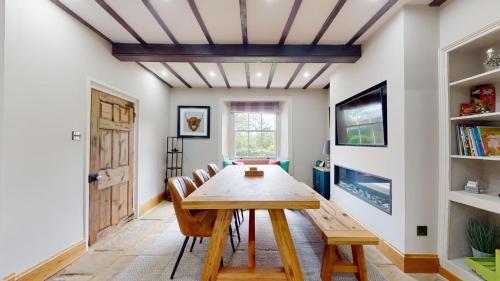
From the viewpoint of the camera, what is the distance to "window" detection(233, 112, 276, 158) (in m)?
6.18

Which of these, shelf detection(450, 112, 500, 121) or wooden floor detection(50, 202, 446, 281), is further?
wooden floor detection(50, 202, 446, 281)

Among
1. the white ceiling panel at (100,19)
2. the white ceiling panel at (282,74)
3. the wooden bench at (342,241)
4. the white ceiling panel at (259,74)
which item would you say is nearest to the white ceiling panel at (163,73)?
the white ceiling panel at (100,19)

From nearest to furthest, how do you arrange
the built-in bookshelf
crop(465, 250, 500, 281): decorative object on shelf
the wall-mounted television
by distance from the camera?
crop(465, 250, 500, 281): decorative object on shelf < the built-in bookshelf < the wall-mounted television

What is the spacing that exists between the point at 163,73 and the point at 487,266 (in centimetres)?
474

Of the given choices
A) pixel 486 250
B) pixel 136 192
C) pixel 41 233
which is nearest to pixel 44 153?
pixel 41 233

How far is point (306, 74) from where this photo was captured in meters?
4.37

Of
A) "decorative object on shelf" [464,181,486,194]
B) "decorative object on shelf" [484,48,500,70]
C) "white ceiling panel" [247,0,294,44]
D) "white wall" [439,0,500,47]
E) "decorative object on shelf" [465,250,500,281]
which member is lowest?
"decorative object on shelf" [465,250,500,281]

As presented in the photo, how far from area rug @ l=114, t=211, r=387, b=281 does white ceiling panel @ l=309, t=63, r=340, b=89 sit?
2579 millimetres

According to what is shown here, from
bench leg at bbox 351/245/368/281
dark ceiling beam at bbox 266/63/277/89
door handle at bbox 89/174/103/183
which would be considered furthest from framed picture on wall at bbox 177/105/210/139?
bench leg at bbox 351/245/368/281

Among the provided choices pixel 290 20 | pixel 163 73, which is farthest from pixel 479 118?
pixel 163 73

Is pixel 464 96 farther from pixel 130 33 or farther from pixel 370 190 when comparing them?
pixel 130 33

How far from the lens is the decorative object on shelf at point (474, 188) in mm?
2072

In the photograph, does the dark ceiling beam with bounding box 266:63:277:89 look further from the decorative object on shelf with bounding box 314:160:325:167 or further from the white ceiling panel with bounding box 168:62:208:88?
the decorative object on shelf with bounding box 314:160:325:167

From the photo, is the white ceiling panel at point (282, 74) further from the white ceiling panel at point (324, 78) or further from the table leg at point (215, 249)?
the table leg at point (215, 249)
